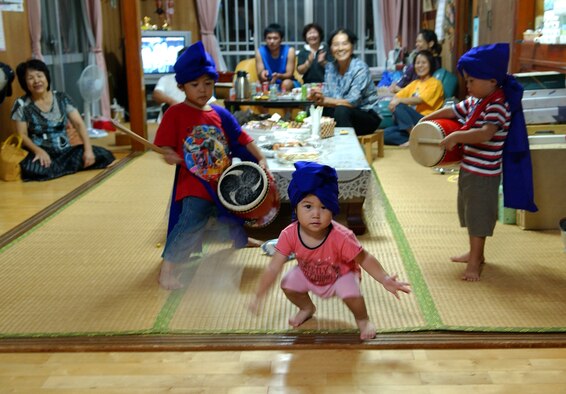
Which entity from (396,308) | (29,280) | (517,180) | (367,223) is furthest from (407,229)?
(29,280)

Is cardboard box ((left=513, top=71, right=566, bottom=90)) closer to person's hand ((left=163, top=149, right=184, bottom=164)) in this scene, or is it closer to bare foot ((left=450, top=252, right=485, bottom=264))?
bare foot ((left=450, top=252, right=485, bottom=264))

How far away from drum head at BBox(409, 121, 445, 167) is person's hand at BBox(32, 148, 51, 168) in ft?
10.2

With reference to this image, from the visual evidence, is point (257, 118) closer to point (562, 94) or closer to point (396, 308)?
point (562, 94)

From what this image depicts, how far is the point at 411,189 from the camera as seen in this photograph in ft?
14.8

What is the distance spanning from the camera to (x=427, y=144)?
9.45 ft

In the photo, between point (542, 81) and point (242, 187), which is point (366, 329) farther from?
point (542, 81)

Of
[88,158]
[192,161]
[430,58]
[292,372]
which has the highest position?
[430,58]

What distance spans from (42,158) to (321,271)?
3450 mm

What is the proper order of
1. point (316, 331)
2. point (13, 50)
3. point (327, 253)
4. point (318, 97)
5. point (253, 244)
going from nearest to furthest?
1. point (327, 253)
2. point (316, 331)
3. point (253, 244)
4. point (318, 97)
5. point (13, 50)

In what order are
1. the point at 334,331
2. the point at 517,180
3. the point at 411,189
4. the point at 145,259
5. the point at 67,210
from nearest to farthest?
the point at 334,331 < the point at 517,180 < the point at 145,259 < the point at 67,210 < the point at 411,189

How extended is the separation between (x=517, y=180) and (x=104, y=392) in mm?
1870

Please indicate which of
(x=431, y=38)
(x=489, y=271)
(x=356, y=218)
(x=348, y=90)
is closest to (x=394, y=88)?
(x=431, y=38)

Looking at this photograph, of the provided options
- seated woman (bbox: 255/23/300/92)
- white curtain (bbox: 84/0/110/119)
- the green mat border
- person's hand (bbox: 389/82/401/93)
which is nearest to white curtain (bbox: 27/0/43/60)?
white curtain (bbox: 84/0/110/119)

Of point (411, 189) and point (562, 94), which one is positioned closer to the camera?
point (562, 94)
